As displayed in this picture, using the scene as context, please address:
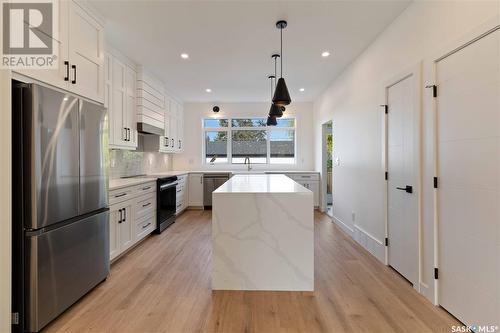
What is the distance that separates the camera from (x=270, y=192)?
234cm

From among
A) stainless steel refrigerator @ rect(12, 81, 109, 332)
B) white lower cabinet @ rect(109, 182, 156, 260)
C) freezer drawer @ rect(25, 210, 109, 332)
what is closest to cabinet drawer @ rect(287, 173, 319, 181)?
white lower cabinet @ rect(109, 182, 156, 260)

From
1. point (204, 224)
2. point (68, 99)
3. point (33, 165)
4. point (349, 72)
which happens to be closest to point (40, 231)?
point (33, 165)

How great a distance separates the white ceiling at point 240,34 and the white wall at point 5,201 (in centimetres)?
139

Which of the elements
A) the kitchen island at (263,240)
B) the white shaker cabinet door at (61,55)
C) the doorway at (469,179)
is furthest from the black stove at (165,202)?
the doorway at (469,179)

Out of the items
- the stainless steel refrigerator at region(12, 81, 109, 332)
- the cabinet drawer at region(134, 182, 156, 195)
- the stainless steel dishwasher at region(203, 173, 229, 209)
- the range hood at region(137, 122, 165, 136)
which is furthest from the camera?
the stainless steel dishwasher at region(203, 173, 229, 209)

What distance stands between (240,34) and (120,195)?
7.86 ft

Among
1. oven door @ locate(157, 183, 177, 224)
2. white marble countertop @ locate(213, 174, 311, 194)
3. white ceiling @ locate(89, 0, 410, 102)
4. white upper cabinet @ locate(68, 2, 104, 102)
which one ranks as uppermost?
white ceiling @ locate(89, 0, 410, 102)

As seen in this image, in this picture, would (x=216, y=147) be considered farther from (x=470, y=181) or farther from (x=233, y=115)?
(x=470, y=181)

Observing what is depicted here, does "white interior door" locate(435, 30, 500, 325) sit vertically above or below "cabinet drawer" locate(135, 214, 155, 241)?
above

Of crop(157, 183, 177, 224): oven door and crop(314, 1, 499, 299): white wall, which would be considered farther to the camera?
crop(157, 183, 177, 224): oven door

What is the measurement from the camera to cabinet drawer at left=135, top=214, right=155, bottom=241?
11.5ft

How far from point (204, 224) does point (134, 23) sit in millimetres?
3350

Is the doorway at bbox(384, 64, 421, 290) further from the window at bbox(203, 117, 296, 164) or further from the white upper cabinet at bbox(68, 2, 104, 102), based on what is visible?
the window at bbox(203, 117, 296, 164)

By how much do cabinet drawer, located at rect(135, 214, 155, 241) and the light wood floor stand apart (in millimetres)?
530
